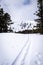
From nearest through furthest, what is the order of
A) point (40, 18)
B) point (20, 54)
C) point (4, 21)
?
1. point (20, 54)
2. point (40, 18)
3. point (4, 21)

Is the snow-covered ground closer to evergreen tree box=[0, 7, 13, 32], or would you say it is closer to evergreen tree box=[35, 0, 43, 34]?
evergreen tree box=[35, 0, 43, 34]

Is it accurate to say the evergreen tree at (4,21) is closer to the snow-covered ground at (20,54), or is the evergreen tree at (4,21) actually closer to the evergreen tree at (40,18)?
the evergreen tree at (40,18)

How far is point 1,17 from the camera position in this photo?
34906 mm

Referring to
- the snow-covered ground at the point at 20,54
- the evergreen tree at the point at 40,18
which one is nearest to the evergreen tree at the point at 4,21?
the evergreen tree at the point at 40,18

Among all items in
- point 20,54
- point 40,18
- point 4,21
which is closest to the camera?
point 20,54

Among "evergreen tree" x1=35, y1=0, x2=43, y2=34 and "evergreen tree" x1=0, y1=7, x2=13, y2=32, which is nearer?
"evergreen tree" x1=35, y1=0, x2=43, y2=34

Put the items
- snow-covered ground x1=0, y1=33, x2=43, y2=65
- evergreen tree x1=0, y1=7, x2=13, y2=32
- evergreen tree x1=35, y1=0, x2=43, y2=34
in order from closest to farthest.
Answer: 1. snow-covered ground x1=0, y1=33, x2=43, y2=65
2. evergreen tree x1=35, y1=0, x2=43, y2=34
3. evergreen tree x1=0, y1=7, x2=13, y2=32

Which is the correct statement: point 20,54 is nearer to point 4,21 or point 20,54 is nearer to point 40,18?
point 40,18

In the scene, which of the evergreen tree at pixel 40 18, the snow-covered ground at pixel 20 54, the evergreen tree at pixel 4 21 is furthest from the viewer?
the evergreen tree at pixel 4 21

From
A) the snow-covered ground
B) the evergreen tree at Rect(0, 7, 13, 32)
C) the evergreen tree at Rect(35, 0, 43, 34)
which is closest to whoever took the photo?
the snow-covered ground

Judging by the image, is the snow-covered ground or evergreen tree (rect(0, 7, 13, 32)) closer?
the snow-covered ground

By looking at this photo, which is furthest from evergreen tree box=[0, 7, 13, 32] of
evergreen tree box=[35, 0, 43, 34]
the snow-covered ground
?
the snow-covered ground

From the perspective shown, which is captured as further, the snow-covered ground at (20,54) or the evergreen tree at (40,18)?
the evergreen tree at (40,18)

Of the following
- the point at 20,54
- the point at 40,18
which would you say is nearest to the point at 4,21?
the point at 40,18
